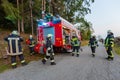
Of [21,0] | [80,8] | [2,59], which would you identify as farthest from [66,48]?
[80,8]

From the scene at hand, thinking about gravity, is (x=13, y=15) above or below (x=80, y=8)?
below

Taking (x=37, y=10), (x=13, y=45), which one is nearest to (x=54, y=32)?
(x=13, y=45)

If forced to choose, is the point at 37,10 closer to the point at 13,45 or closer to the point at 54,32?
the point at 54,32

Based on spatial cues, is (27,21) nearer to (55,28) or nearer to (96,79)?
(55,28)

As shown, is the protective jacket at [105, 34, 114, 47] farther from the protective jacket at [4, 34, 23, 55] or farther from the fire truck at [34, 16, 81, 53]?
the protective jacket at [4, 34, 23, 55]

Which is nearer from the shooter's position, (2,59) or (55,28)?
(2,59)

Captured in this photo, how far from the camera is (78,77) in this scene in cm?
1009

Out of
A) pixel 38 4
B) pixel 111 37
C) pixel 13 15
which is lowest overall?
pixel 111 37

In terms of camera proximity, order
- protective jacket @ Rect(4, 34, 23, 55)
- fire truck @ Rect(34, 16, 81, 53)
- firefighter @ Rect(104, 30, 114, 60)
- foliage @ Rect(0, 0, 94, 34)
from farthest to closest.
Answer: foliage @ Rect(0, 0, 94, 34)
fire truck @ Rect(34, 16, 81, 53)
firefighter @ Rect(104, 30, 114, 60)
protective jacket @ Rect(4, 34, 23, 55)

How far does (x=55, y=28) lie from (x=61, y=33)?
630 mm

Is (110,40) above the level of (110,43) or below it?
above

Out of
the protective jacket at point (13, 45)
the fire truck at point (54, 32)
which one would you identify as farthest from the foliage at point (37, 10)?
the protective jacket at point (13, 45)

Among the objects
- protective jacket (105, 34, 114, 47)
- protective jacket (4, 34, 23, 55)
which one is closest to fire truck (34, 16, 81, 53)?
protective jacket (105, 34, 114, 47)

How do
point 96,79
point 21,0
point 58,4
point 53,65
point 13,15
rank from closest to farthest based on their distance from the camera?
1. point 96,79
2. point 53,65
3. point 13,15
4. point 21,0
5. point 58,4
